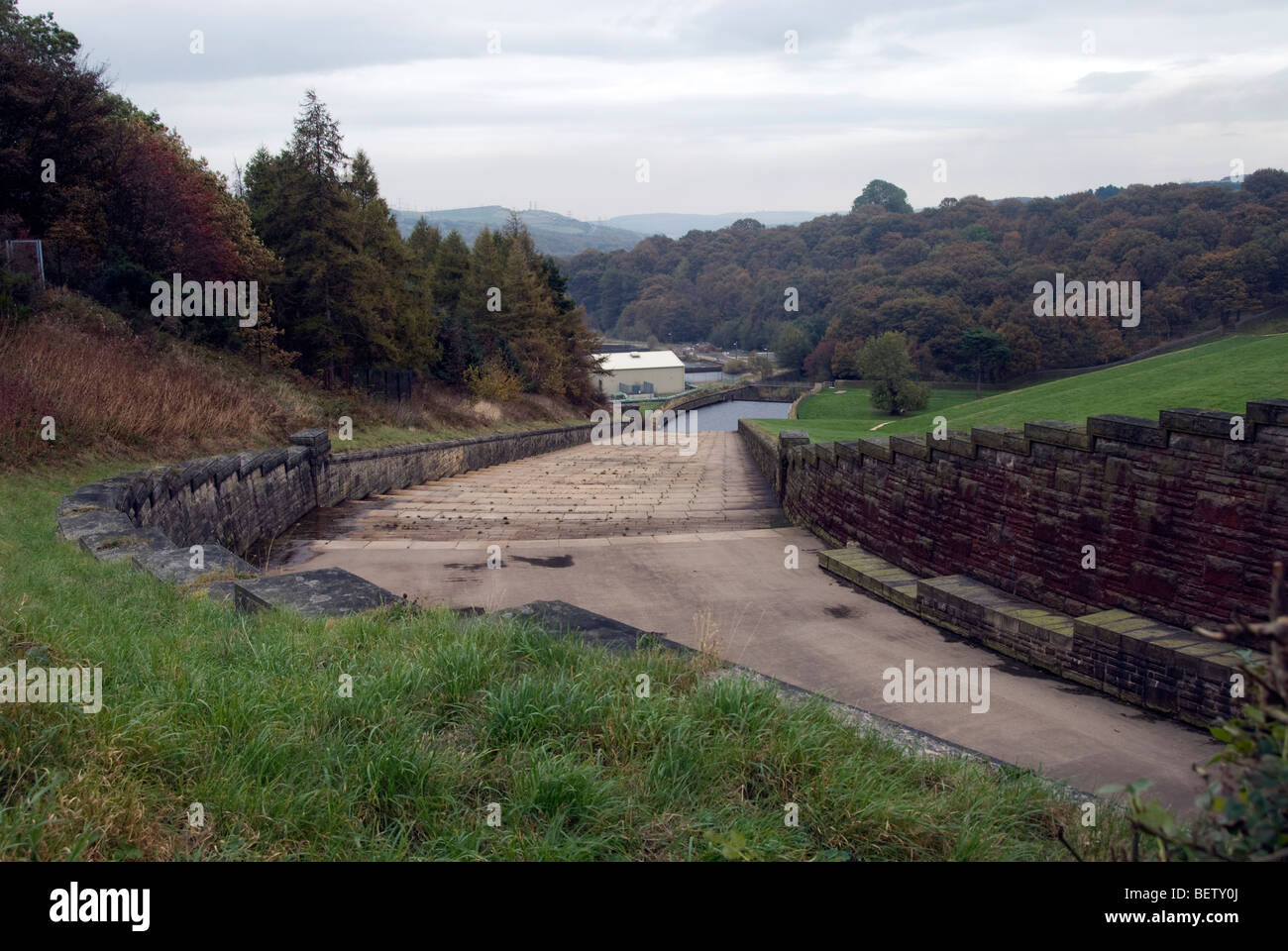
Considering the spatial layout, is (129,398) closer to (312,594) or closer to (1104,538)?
(312,594)

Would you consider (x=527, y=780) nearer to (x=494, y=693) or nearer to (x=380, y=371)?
(x=494, y=693)

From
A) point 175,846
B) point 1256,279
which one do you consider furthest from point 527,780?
point 1256,279

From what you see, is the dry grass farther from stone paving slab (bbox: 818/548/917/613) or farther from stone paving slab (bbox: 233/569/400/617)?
stone paving slab (bbox: 818/548/917/613)

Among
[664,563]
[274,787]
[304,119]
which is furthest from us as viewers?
[304,119]

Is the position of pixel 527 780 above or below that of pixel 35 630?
below

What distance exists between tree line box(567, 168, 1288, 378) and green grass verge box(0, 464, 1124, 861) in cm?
5510

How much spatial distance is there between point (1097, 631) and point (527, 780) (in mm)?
6060

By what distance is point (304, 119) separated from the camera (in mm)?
24141

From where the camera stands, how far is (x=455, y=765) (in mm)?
3219

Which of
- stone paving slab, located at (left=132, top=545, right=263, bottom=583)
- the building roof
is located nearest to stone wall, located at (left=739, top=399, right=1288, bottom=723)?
stone paving slab, located at (left=132, top=545, right=263, bottom=583)

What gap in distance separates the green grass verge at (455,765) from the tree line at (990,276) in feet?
181

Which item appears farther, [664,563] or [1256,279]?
[1256,279]

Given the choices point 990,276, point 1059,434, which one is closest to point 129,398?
point 1059,434

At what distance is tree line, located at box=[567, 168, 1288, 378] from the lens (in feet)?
173
